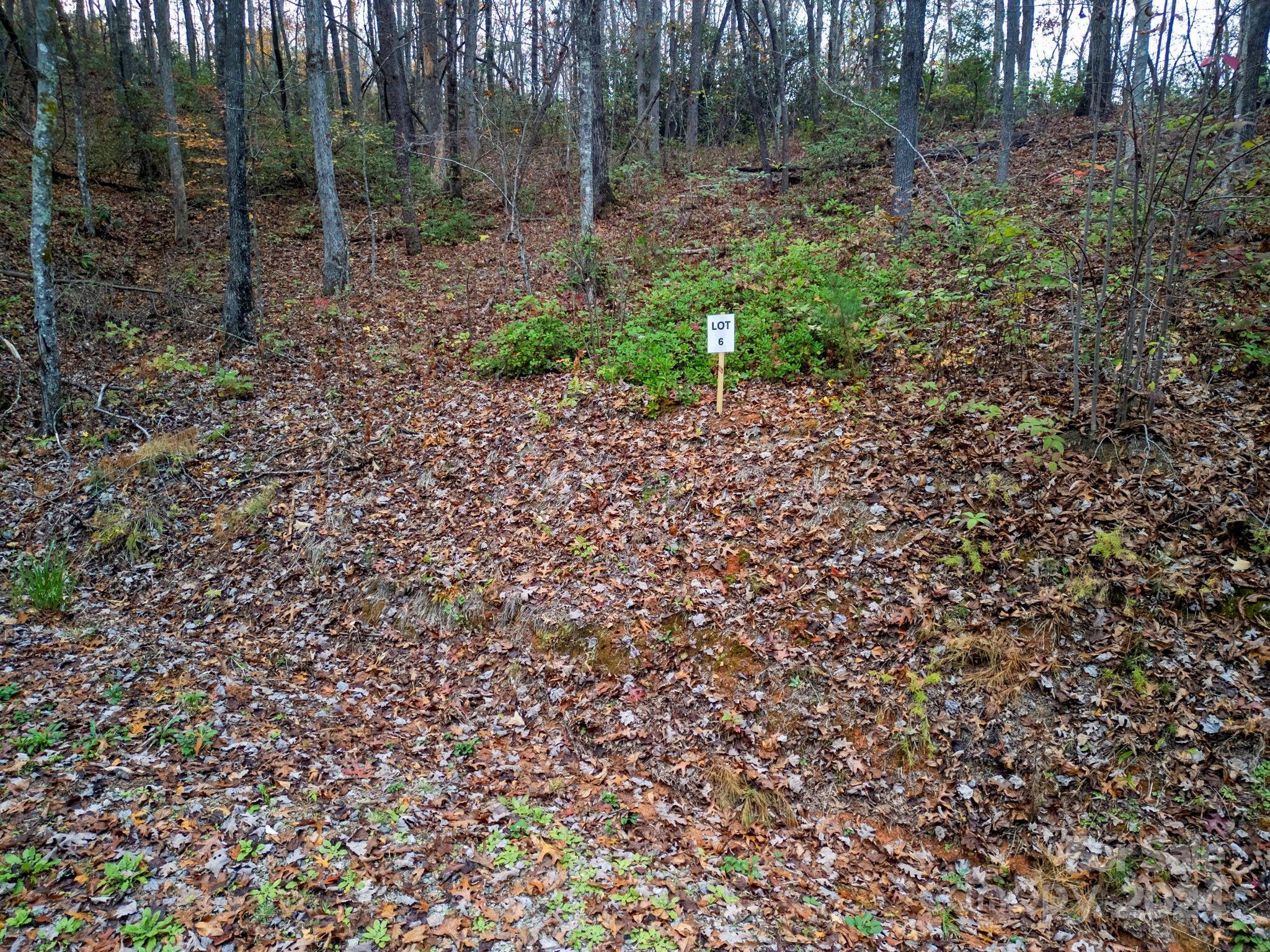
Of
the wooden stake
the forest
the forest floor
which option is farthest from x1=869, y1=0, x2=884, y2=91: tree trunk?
the wooden stake

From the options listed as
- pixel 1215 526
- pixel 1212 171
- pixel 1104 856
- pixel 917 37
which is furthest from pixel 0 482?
pixel 917 37

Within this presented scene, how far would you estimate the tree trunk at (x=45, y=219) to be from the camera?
7793 millimetres

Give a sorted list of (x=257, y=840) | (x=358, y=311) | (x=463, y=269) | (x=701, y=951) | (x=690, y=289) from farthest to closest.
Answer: (x=463, y=269) → (x=358, y=311) → (x=690, y=289) → (x=257, y=840) → (x=701, y=951)

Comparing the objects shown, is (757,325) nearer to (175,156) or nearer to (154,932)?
(154,932)

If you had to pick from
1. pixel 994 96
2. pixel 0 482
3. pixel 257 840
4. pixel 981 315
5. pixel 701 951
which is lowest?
pixel 701 951

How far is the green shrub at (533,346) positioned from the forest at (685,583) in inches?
2.6

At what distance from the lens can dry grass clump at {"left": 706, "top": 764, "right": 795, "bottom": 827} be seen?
4.49 metres

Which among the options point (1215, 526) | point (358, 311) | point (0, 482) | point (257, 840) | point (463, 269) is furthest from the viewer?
point (463, 269)

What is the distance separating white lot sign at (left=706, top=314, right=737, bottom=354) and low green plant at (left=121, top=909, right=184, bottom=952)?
6.05 metres

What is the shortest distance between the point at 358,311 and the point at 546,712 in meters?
9.99

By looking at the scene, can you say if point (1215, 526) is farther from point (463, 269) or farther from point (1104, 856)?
point (463, 269)

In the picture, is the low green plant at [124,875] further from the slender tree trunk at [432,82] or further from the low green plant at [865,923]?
the slender tree trunk at [432,82]

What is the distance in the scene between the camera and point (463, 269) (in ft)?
49.0

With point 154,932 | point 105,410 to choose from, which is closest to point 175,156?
point 105,410
